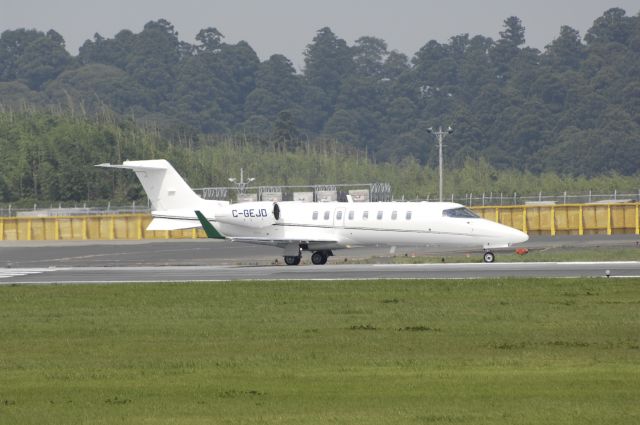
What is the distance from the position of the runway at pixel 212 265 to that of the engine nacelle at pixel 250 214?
162cm

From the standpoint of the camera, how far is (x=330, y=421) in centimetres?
1397

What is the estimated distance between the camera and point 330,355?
19328 millimetres

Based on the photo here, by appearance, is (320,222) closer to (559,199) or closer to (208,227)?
(208,227)

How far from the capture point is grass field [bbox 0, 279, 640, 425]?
1469cm

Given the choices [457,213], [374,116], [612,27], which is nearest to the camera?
[457,213]

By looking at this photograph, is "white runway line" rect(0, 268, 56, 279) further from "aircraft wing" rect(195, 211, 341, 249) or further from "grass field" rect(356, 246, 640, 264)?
"grass field" rect(356, 246, 640, 264)

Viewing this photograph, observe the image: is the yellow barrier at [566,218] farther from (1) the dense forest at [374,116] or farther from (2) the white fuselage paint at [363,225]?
(1) the dense forest at [374,116]

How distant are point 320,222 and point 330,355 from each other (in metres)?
25.4

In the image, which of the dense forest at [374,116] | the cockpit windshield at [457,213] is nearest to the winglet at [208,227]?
the cockpit windshield at [457,213]

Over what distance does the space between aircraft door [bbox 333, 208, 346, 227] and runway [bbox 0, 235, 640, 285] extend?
4.76ft

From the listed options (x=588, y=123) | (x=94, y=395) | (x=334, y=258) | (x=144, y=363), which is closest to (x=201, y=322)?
(x=144, y=363)

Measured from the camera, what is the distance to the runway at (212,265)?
36500 millimetres

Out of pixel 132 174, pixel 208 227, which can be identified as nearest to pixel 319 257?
pixel 208 227

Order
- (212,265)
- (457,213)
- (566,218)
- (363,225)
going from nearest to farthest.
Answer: (457,213) → (363,225) → (212,265) → (566,218)
